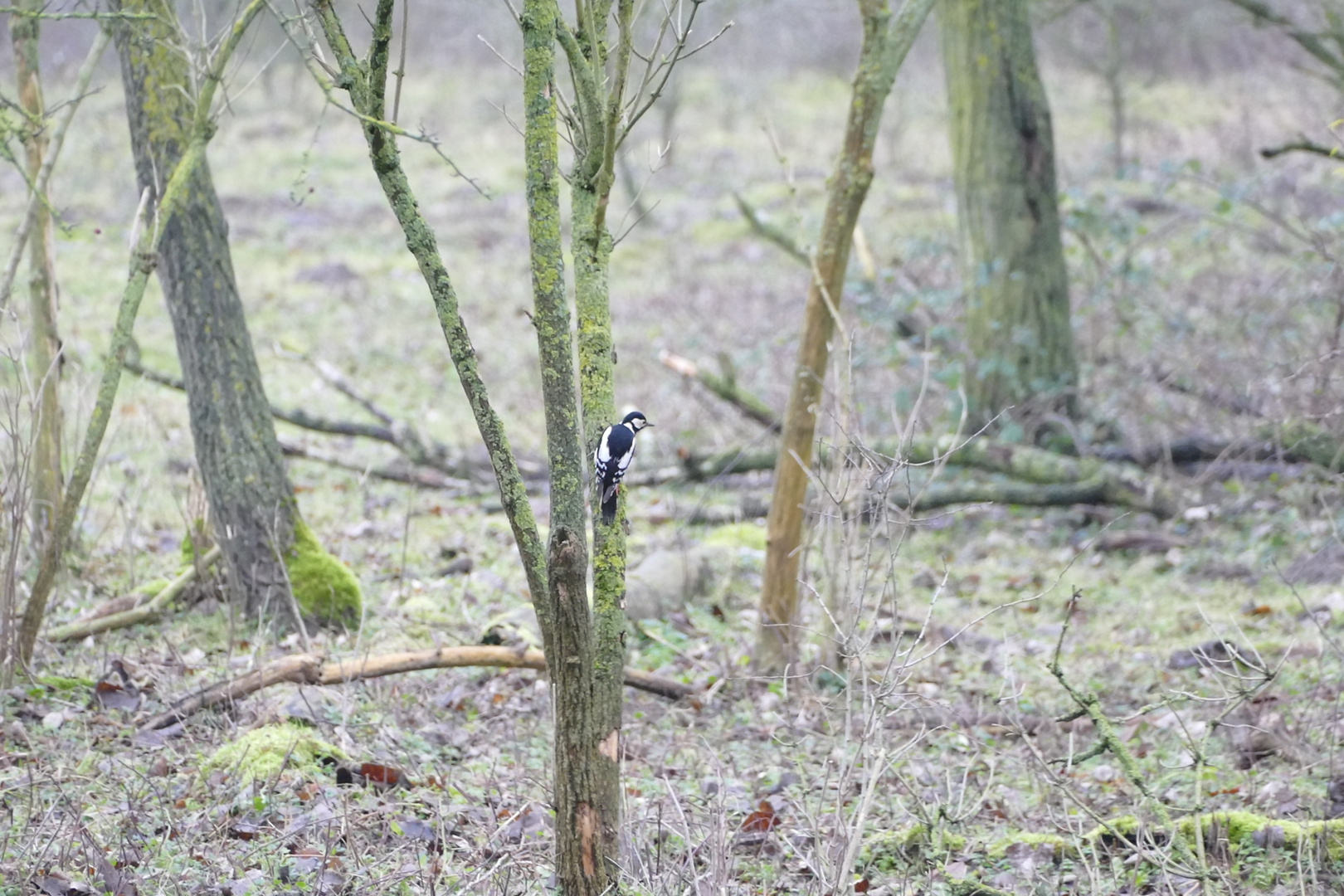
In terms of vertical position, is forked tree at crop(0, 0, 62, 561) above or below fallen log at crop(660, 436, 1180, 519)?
above

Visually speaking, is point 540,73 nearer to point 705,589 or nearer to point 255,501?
point 255,501

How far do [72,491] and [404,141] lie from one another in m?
20.8

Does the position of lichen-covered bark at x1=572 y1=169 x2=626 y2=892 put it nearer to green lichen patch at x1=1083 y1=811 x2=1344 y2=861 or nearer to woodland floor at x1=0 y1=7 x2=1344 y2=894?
woodland floor at x1=0 y1=7 x2=1344 y2=894

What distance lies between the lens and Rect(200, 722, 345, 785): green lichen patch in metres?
3.90

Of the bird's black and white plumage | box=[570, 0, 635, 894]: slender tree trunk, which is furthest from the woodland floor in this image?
the bird's black and white plumage

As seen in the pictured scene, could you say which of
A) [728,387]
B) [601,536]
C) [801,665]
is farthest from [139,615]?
[728,387]

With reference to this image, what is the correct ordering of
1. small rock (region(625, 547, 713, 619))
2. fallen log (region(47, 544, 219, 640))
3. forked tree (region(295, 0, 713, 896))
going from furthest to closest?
small rock (region(625, 547, 713, 619)) < fallen log (region(47, 544, 219, 640)) < forked tree (region(295, 0, 713, 896))

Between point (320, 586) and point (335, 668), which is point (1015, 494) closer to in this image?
point (320, 586)

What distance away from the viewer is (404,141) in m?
23.9

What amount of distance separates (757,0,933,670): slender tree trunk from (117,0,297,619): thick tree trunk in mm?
2243

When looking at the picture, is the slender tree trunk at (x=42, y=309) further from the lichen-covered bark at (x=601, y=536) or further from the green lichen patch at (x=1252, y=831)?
the green lichen patch at (x=1252, y=831)

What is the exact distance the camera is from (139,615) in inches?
211

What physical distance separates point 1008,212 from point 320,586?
17.6 feet

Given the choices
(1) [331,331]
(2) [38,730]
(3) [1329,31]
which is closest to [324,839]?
(2) [38,730]
